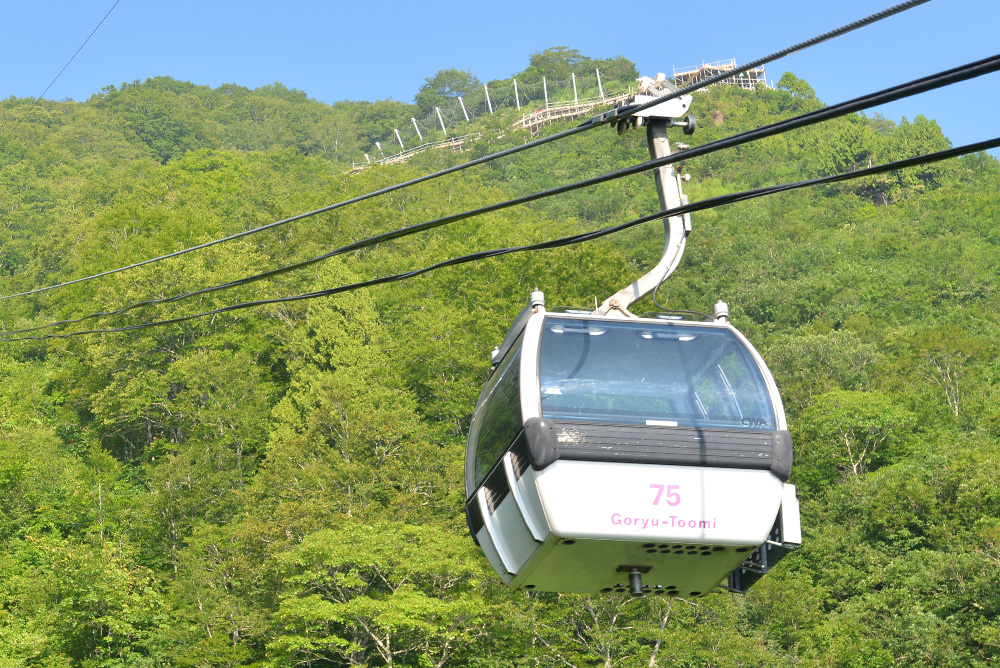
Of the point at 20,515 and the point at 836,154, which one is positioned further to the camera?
the point at 836,154

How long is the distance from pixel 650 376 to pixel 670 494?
0.87 meters

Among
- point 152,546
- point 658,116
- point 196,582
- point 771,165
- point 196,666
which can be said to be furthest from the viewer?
point 771,165

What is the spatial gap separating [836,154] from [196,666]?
8299 cm

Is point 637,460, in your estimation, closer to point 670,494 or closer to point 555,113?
point 670,494

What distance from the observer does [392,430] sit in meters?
32.3

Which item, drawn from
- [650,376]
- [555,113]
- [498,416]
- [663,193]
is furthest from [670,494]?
[555,113]

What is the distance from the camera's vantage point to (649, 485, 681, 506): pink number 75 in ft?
24.5

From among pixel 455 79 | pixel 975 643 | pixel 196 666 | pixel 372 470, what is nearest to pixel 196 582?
pixel 196 666

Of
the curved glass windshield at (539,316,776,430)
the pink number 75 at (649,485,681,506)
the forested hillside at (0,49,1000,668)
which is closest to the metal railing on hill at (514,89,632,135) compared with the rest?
the forested hillside at (0,49,1000,668)

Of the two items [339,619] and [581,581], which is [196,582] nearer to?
[339,619]

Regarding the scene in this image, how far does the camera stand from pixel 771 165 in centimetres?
9856

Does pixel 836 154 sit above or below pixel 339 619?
above

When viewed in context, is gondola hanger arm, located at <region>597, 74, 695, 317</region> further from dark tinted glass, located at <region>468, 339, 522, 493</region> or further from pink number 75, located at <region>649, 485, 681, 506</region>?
pink number 75, located at <region>649, 485, 681, 506</region>

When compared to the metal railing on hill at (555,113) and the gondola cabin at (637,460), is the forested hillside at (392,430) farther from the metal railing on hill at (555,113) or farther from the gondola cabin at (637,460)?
the metal railing on hill at (555,113)
